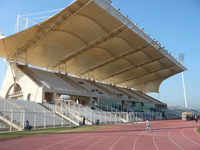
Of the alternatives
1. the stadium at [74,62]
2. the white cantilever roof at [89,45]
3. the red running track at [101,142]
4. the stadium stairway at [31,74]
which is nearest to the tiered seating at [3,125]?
the stadium at [74,62]

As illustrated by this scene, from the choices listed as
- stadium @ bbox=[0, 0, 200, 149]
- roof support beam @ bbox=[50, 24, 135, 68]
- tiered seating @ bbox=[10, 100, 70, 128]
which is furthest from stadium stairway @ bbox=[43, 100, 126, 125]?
roof support beam @ bbox=[50, 24, 135, 68]

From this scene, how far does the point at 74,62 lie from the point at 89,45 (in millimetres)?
11240

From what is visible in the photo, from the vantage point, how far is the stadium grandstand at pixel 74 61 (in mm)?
24594

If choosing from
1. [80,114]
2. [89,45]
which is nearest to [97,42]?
[89,45]

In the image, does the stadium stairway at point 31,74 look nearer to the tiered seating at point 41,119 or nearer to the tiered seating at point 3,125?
the tiered seating at point 41,119

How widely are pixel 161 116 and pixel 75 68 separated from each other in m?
26.3

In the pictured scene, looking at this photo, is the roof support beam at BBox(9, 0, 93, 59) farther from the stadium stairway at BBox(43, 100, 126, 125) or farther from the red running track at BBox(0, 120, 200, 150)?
the red running track at BBox(0, 120, 200, 150)

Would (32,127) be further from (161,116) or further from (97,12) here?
(161,116)

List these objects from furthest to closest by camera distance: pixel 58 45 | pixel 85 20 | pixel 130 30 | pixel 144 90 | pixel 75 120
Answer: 1. pixel 144 90
2. pixel 58 45
3. pixel 130 30
4. pixel 85 20
5. pixel 75 120

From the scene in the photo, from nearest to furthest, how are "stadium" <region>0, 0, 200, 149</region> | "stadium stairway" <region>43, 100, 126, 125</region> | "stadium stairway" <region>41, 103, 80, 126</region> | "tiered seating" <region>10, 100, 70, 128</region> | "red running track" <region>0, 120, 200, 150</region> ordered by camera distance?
"red running track" <region>0, 120, 200, 150</region>
"tiered seating" <region>10, 100, 70, 128</region>
"stadium stairway" <region>41, 103, 80, 126</region>
"stadium" <region>0, 0, 200, 149</region>
"stadium stairway" <region>43, 100, 126, 125</region>

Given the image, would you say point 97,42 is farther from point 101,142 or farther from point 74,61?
point 101,142

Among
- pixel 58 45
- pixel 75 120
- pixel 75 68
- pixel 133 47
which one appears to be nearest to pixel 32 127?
pixel 75 120

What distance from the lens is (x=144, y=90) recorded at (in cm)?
7225

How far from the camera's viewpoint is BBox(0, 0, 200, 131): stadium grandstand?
24594 millimetres
